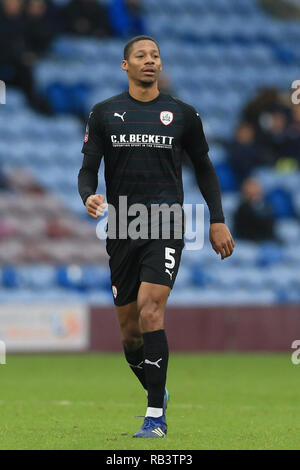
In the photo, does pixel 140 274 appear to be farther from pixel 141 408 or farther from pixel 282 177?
pixel 282 177

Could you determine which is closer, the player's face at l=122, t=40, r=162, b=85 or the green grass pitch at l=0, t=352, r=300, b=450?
the green grass pitch at l=0, t=352, r=300, b=450

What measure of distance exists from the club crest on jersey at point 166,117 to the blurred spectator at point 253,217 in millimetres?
9535

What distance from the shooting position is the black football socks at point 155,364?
5.94 metres

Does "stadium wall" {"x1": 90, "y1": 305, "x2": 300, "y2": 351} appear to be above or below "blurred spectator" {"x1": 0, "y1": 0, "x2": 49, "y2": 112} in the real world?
below

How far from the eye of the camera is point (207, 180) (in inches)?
253

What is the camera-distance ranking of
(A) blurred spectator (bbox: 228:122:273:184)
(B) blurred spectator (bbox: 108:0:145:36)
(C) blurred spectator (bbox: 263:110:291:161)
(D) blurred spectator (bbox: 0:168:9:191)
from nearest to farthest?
(D) blurred spectator (bbox: 0:168:9:191) → (A) blurred spectator (bbox: 228:122:273:184) → (C) blurred spectator (bbox: 263:110:291:161) → (B) blurred spectator (bbox: 108:0:145:36)

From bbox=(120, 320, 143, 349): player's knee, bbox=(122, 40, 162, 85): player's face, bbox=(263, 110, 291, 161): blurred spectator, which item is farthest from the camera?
bbox=(263, 110, 291, 161): blurred spectator

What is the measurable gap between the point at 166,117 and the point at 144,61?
36 cm

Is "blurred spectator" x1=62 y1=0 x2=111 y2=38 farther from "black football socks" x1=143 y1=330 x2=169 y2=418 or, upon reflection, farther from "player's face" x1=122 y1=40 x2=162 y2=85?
"black football socks" x1=143 y1=330 x2=169 y2=418

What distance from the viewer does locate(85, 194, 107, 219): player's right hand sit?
5809mm

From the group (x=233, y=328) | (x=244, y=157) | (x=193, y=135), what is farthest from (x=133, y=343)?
(x=244, y=157)

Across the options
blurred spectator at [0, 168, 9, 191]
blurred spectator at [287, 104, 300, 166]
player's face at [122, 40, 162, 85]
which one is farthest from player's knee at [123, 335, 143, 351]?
blurred spectator at [287, 104, 300, 166]

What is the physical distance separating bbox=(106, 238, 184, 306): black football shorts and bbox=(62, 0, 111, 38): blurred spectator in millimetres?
13124
